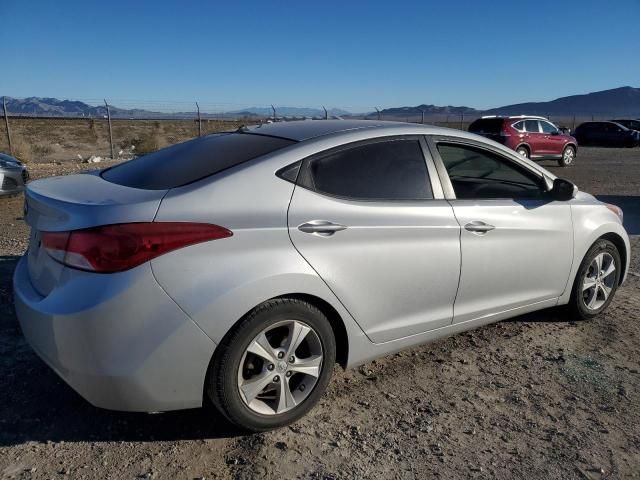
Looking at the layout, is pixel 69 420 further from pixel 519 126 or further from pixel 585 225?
pixel 519 126

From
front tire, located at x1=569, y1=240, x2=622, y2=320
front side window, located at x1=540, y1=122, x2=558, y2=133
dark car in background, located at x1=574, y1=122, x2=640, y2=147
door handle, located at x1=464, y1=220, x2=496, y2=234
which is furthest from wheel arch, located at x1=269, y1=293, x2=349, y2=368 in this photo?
dark car in background, located at x1=574, y1=122, x2=640, y2=147

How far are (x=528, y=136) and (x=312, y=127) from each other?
52.8 ft

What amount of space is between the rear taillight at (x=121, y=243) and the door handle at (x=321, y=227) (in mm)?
553

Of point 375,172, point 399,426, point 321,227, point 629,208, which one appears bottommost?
point 629,208

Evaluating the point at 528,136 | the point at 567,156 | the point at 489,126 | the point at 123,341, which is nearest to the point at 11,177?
the point at 123,341

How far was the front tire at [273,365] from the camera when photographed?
2727 mm

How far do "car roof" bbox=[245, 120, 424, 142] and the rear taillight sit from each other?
40.2 inches

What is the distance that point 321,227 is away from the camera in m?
2.95

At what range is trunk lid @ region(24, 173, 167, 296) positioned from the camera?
8.48ft

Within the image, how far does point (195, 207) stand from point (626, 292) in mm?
4446

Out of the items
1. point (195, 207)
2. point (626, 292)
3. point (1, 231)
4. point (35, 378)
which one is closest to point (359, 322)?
point (195, 207)

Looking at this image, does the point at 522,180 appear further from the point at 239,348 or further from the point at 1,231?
the point at 1,231

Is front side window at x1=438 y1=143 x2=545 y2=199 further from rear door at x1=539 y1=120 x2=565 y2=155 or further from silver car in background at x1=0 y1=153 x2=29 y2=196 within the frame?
rear door at x1=539 y1=120 x2=565 y2=155

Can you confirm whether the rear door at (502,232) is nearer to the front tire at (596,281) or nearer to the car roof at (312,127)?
the front tire at (596,281)
